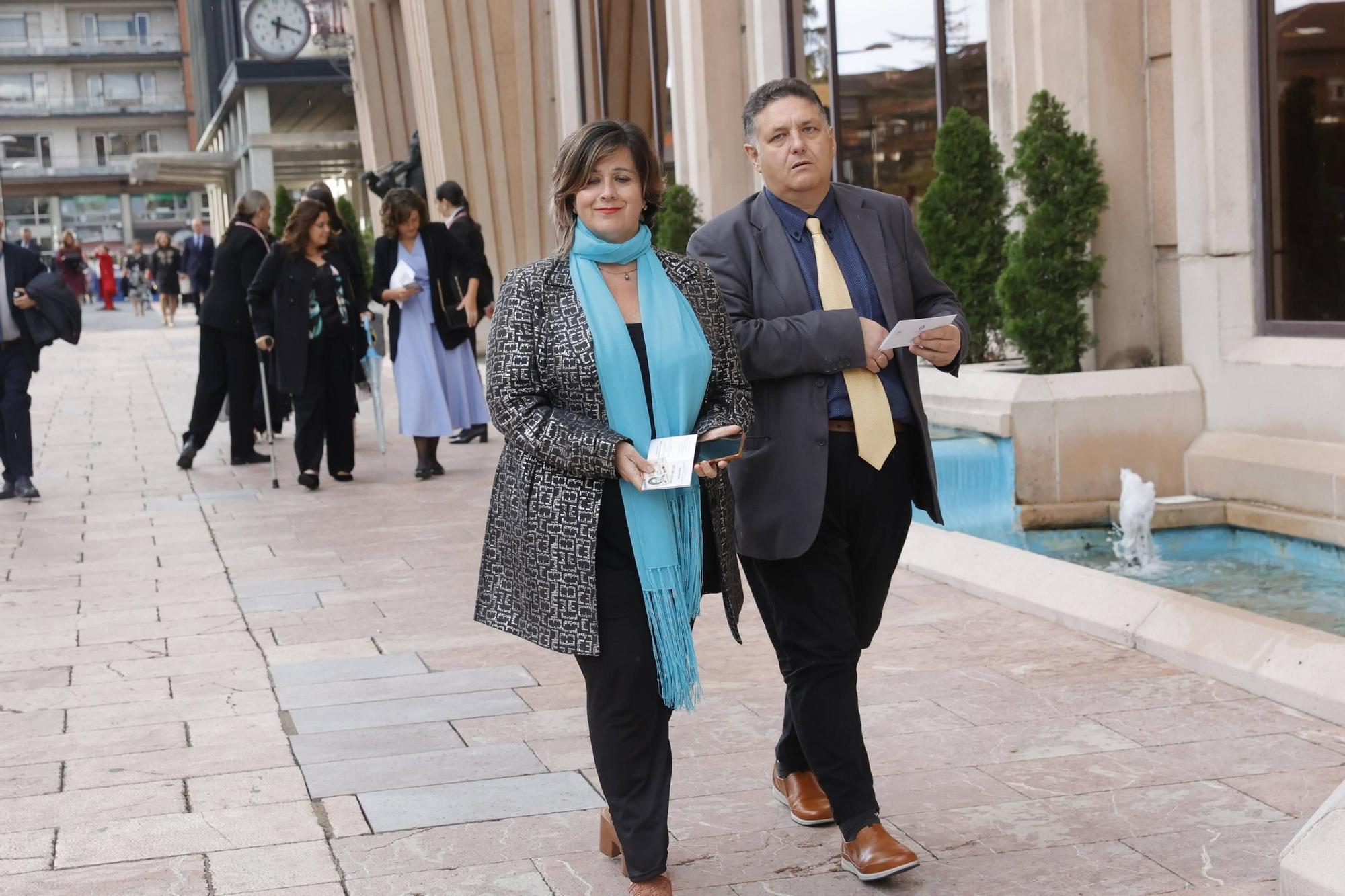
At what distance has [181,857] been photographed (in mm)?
4465

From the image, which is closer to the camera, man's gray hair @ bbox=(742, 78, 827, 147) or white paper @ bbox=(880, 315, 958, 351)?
white paper @ bbox=(880, 315, 958, 351)

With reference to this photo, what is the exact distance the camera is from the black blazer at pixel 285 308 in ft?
38.0

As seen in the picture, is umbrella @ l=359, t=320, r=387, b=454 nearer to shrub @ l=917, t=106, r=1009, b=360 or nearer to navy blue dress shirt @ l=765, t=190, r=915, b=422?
shrub @ l=917, t=106, r=1009, b=360

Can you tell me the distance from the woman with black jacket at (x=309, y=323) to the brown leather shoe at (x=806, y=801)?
7.68 metres

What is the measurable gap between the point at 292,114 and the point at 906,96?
141 feet

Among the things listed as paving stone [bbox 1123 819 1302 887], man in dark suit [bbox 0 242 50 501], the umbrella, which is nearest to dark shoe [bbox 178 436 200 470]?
the umbrella

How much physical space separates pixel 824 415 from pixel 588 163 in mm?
857

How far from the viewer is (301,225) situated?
1160 cm

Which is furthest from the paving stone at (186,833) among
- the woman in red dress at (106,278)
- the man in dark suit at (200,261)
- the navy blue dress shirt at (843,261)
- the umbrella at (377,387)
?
the woman in red dress at (106,278)

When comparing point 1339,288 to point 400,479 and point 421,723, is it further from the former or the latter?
point 400,479

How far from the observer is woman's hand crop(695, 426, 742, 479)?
12.7 feet

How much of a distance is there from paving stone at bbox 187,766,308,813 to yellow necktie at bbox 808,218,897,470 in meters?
2.01

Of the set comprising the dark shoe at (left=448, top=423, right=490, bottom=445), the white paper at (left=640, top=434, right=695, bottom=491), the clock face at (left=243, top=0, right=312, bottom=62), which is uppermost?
the clock face at (left=243, top=0, right=312, bottom=62)

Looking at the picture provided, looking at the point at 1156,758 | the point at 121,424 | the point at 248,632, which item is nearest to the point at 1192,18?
the point at 1156,758
